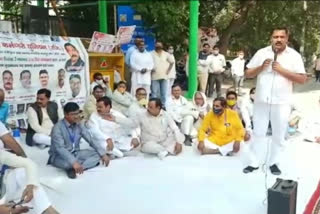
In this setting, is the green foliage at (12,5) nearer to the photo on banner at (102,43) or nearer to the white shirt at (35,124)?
the photo on banner at (102,43)

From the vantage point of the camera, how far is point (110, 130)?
559 cm

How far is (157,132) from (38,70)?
8.60 feet

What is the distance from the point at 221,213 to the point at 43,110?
3.13 m

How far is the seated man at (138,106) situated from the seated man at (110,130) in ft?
0.96

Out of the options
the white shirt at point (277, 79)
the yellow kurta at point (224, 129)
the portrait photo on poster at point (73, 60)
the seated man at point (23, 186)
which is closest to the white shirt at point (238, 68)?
the portrait photo on poster at point (73, 60)

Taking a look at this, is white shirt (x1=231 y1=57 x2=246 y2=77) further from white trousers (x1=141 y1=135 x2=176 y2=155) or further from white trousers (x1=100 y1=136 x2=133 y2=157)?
white trousers (x1=100 y1=136 x2=133 y2=157)

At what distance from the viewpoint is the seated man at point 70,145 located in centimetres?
461

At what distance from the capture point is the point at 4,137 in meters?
3.54

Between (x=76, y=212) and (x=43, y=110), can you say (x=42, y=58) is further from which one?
(x=76, y=212)

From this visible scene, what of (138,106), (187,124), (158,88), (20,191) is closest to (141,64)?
(158,88)

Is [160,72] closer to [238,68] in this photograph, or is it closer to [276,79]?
[276,79]

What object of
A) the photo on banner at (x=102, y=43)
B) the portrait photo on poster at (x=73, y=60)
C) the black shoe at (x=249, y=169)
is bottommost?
the black shoe at (x=249, y=169)

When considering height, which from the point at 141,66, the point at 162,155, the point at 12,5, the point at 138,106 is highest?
the point at 12,5

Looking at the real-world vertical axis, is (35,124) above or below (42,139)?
above
